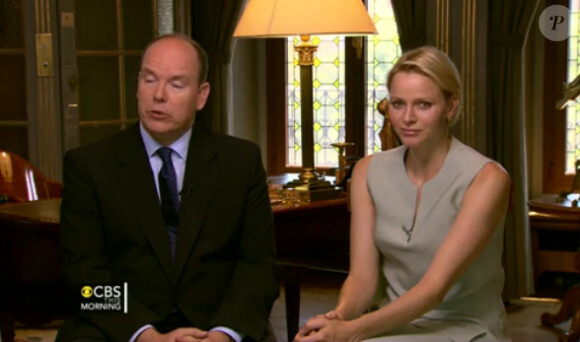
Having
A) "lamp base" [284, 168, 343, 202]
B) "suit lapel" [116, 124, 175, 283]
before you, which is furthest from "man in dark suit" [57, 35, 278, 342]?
"lamp base" [284, 168, 343, 202]

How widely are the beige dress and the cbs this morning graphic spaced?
2.16ft

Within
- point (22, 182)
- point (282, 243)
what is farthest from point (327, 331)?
point (22, 182)

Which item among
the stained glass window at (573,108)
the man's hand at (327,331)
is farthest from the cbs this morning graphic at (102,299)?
the stained glass window at (573,108)

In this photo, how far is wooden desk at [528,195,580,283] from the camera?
5.36 metres

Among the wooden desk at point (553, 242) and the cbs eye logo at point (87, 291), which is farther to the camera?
the wooden desk at point (553, 242)

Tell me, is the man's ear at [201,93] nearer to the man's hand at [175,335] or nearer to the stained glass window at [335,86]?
the man's hand at [175,335]

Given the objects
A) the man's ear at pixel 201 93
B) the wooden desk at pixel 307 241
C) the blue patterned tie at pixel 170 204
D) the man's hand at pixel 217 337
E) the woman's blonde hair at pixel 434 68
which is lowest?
the wooden desk at pixel 307 241

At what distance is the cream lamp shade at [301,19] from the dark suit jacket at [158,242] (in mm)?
1239

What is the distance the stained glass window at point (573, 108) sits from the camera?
5801mm

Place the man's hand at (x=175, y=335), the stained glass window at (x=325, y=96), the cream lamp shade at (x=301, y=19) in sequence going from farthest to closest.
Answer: the stained glass window at (x=325, y=96), the cream lamp shade at (x=301, y=19), the man's hand at (x=175, y=335)

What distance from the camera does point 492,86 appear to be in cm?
518

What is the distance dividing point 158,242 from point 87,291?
0.68 feet

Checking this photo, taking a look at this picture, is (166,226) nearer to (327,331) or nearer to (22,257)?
(327,331)

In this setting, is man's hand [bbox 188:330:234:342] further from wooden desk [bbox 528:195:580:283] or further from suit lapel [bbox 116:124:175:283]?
wooden desk [bbox 528:195:580:283]
